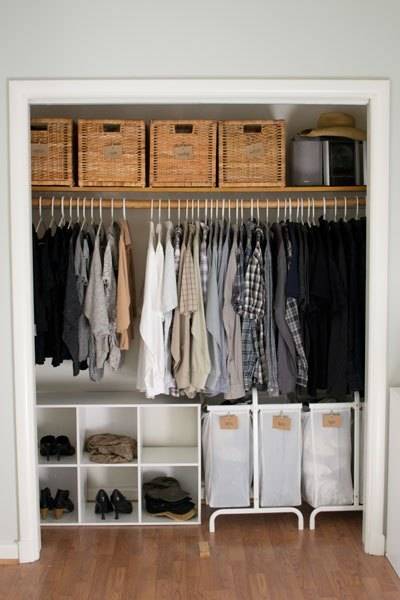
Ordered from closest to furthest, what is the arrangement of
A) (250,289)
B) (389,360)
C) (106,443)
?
(389,360) < (250,289) < (106,443)

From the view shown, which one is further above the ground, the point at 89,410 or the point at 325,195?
the point at 325,195

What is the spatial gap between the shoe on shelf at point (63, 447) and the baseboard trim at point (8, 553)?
72cm

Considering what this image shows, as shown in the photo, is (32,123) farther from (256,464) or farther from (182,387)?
(256,464)

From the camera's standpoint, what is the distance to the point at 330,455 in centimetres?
420

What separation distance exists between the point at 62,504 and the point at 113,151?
6.49 feet

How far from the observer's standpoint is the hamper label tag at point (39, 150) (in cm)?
409

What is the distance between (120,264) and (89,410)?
105 cm

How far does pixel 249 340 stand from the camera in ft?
13.3

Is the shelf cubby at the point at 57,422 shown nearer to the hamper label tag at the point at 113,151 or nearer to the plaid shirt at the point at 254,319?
the plaid shirt at the point at 254,319

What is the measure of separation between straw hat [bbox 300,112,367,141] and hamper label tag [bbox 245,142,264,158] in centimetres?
31

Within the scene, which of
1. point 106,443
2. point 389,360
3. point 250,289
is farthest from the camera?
point 106,443

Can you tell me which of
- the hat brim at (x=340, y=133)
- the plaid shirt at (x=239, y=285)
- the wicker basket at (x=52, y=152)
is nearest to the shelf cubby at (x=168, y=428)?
the plaid shirt at (x=239, y=285)

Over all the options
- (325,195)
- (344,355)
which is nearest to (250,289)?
(344,355)

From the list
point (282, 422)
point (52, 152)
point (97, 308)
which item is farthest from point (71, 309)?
point (282, 422)
